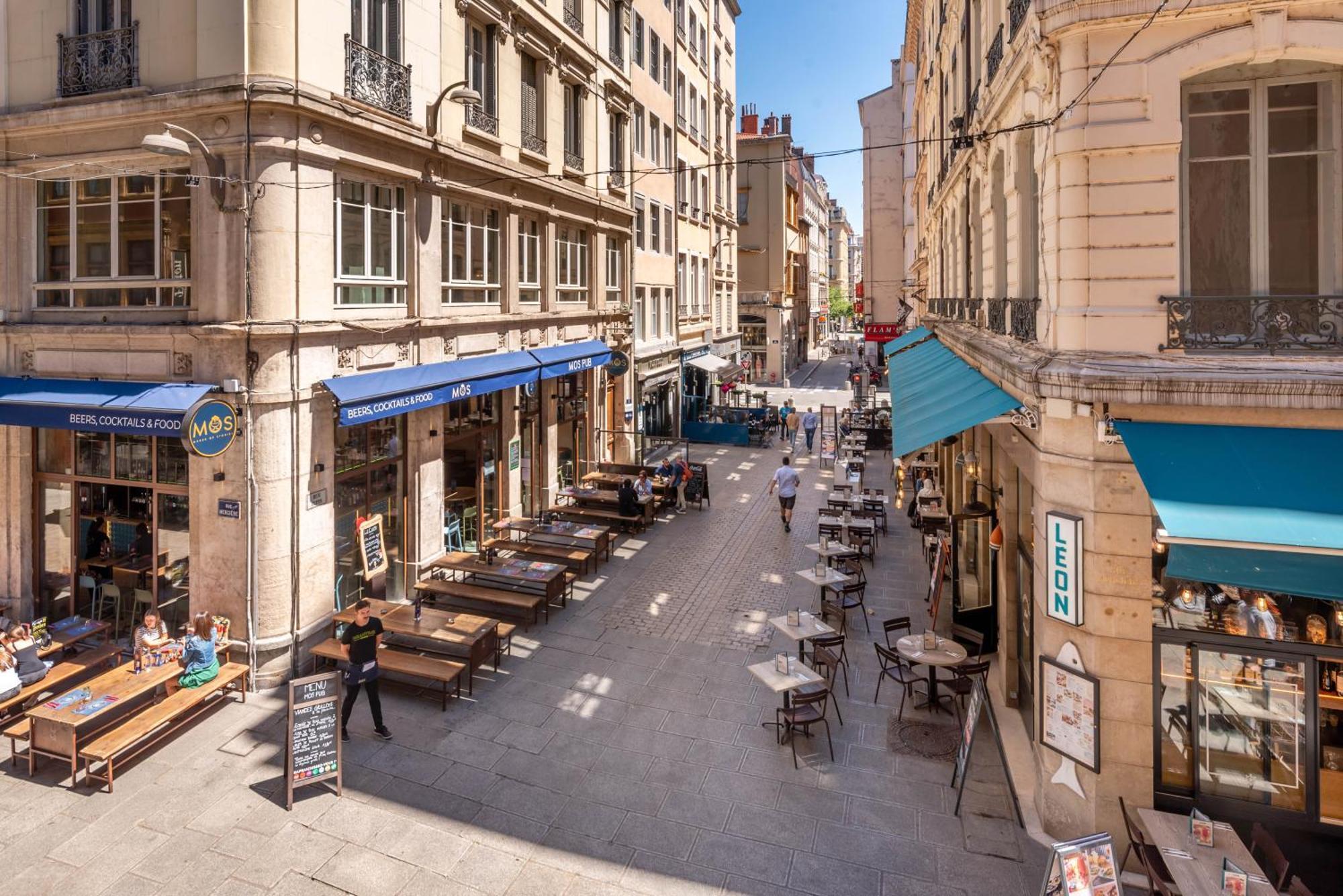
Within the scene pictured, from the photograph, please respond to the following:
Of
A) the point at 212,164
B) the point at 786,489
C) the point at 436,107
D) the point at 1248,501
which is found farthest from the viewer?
the point at 786,489

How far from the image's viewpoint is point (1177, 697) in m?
6.96

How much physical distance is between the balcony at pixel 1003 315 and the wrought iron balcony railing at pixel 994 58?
298cm

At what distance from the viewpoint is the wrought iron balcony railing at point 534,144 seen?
18047 mm

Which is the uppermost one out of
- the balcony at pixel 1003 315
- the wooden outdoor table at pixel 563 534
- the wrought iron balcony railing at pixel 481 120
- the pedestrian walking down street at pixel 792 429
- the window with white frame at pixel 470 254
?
the wrought iron balcony railing at pixel 481 120

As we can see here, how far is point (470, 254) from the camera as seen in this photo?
1611 cm

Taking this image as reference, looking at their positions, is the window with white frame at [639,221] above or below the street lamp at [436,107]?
above

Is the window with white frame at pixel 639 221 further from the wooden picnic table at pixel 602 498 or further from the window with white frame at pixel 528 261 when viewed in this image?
the wooden picnic table at pixel 602 498

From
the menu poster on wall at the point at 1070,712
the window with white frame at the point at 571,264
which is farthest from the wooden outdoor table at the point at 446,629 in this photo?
the window with white frame at the point at 571,264

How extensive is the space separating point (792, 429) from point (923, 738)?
26.3m

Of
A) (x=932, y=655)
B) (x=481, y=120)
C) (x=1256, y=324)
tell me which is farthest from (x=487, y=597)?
(x=1256, y=324)

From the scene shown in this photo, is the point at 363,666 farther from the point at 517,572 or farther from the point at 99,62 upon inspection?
the point at 99,62

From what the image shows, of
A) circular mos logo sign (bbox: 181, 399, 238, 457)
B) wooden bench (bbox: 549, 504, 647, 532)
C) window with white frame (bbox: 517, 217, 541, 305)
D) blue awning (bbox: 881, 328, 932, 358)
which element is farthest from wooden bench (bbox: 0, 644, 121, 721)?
blue awning (bbox: 881, 328, 932, 358)

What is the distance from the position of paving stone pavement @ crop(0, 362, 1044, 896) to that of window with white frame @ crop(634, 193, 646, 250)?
18458 mm

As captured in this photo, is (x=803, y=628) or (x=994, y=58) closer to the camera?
(x=994, y=58)
